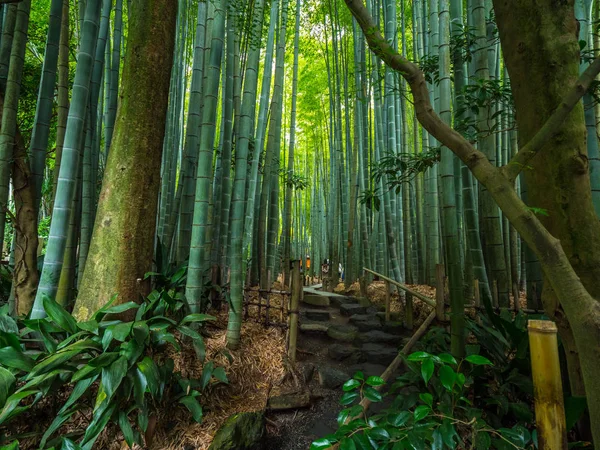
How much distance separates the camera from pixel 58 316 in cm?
127

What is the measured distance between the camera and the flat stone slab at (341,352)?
9.19ft

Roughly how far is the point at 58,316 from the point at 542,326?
1.63 m

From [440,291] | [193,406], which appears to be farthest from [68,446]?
[440,291]

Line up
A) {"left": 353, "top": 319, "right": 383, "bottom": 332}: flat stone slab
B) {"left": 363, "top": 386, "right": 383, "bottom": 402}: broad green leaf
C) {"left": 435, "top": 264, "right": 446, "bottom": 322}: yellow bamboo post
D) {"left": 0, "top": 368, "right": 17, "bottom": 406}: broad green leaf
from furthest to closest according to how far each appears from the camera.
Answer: {"left": 353, "top": 319, "right": 383, "bottom": 332}: flat stone slab, {"left": 435, "top": 264, "right": 446, "bottom": 322}: yellow bamboo post, {"left": 0, "top": 368, "right": 17, "bottom": 406}: broad green leaf, {"left": 363, "top": 386, "right": 383, "bottom": 402}: broad green leaf

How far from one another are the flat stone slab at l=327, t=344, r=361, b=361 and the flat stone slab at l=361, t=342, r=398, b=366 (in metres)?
0.08

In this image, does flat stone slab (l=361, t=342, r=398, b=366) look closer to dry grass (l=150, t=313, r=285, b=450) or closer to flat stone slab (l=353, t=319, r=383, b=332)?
flat stone slab (l=353, t=319, r=383, b=332)

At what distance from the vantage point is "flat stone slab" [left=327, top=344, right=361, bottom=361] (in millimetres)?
2801

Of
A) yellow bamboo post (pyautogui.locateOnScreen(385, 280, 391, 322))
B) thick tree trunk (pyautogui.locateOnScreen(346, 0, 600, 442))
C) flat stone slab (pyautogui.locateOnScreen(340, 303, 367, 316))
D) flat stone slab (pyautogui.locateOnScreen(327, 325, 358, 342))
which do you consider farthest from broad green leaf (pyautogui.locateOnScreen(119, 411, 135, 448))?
flat stone slab (pyautogui.locateOnScreen(340, 303, 367, 316))

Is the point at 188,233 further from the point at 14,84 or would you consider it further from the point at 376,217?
the point at 376,217

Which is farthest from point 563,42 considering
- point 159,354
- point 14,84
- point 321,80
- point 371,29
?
point 321,80

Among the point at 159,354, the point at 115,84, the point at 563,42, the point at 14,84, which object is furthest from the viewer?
the point at 115,84

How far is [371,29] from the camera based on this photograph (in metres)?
0.95

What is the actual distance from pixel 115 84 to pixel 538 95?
259 cm

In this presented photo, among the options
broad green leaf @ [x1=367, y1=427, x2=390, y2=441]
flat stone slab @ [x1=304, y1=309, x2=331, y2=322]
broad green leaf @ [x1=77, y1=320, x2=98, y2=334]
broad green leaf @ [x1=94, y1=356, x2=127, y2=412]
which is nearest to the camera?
broad green leaf @ [x1=367, y1=427, x2=390, y2=441]
